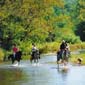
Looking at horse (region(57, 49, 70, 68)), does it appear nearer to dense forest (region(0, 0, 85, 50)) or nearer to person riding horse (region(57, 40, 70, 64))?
person riding horse (region(57, 40, 70, 64))

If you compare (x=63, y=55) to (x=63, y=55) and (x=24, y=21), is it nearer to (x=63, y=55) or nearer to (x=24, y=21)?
(x=63, y=55)

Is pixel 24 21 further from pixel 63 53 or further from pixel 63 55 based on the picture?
pixel 63 55

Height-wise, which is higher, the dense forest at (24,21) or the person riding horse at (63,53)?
the dense forest at (24,21)

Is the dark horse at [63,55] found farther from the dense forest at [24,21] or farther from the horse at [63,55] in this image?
the dense forest at [24,21]

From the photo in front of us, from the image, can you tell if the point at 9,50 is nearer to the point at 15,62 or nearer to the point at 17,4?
the point at 17,4

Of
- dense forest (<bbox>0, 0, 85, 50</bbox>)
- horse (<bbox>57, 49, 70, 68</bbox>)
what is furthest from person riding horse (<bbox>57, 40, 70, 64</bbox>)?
dense forest (<bbox>0, 0, 85, 50</bbox>)

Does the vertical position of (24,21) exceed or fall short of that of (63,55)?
it exceeds it

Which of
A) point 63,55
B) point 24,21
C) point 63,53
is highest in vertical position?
point 24,21

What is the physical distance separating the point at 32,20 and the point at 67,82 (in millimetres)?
39271

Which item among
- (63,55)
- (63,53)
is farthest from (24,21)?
(63,55)

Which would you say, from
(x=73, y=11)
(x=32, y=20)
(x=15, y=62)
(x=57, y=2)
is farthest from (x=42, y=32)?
(x=73, y=11)

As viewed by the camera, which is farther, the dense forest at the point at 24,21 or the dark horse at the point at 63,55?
the dense forest at the point at 24,21

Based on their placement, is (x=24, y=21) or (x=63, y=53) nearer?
(x=63, y=53)

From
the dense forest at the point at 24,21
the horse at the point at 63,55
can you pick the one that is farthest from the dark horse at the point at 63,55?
the dense forest at the point at 24,21
